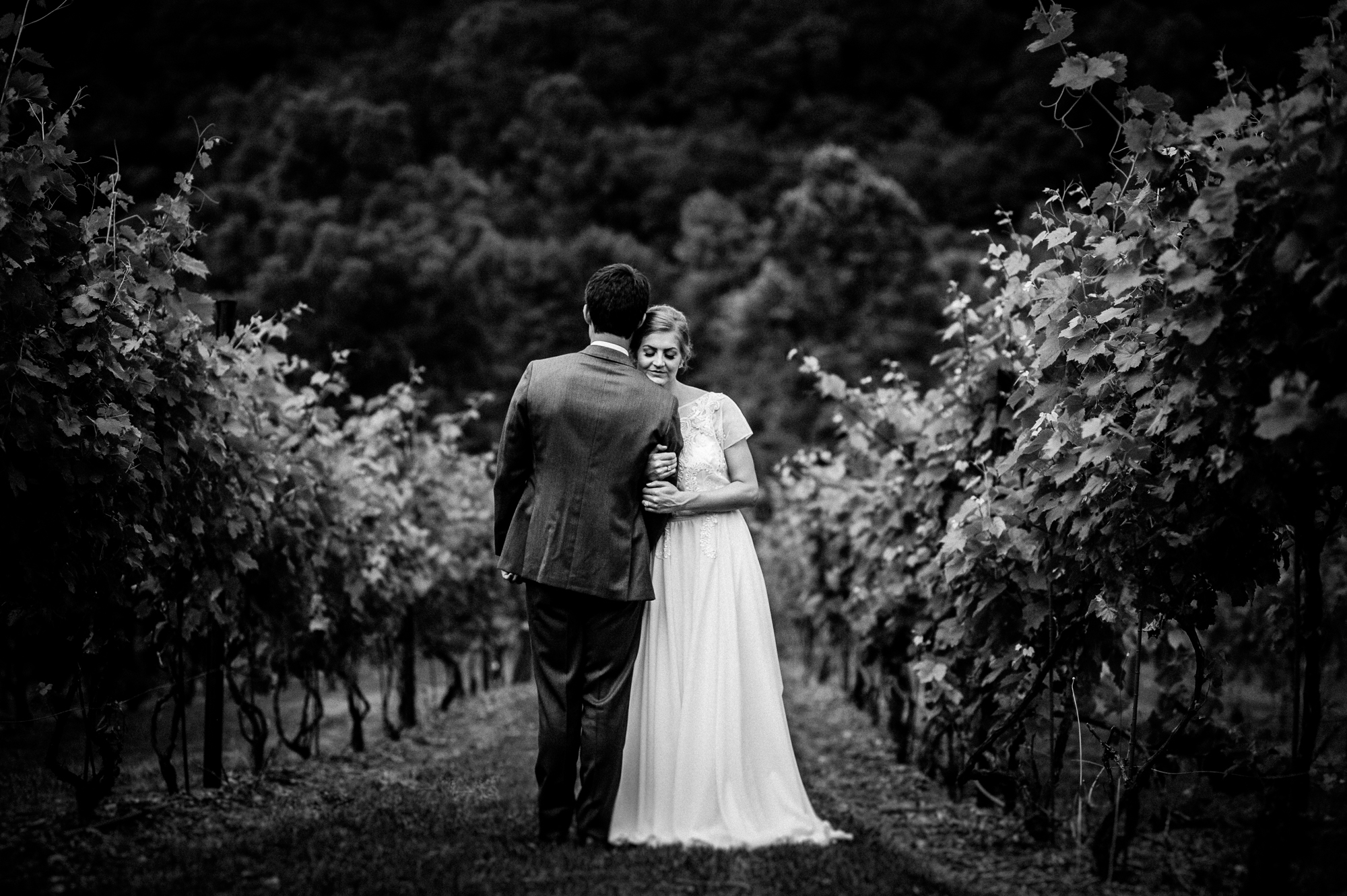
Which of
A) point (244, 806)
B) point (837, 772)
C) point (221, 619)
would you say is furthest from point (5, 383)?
point (837, 772)

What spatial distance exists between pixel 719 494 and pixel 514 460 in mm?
827

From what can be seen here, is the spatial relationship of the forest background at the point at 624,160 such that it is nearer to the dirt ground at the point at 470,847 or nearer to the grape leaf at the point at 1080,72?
the dirt ground at the point at 470,847

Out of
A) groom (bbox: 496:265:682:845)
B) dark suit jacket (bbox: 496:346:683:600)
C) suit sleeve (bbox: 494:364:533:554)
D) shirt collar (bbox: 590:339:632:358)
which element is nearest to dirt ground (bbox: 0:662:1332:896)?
groom (bbox: 496:265:682:845)

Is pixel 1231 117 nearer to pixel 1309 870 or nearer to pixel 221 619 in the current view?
pixel 1309 870

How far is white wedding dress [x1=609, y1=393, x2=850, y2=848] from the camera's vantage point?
410cm

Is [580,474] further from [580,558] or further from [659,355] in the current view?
[659,355]

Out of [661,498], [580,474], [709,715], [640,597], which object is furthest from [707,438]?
[709,715]

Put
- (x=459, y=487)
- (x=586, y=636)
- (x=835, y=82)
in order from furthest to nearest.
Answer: (x=835, y=82) → (x=459, y=487) → (x=586, y=636)

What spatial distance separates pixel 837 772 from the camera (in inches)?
297

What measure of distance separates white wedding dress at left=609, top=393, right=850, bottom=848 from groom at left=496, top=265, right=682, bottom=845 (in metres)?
0.22

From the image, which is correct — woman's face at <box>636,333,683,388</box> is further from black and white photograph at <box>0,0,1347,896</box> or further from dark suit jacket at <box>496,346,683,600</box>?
dark suit jacket at <box>496,346,683,600</box>

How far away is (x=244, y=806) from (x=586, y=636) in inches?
98.4

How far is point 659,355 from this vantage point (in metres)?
4.44

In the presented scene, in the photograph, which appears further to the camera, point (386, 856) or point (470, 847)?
point (470, 847)
